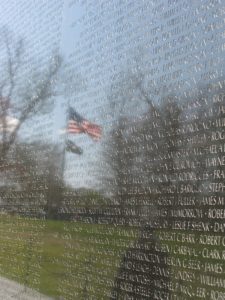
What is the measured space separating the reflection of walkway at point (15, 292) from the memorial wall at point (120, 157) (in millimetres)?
20

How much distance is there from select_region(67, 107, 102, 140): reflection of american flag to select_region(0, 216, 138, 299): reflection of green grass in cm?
75

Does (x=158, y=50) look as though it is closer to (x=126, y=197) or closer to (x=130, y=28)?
(x=130, y=28)

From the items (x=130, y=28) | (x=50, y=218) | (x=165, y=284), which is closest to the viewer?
(x=165, y=284)

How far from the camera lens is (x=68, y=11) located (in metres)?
5.46

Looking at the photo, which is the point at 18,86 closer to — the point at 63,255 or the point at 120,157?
the point at 63,255

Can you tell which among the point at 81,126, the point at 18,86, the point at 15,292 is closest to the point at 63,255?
the point at 81,126

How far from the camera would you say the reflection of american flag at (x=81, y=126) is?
4544 mm

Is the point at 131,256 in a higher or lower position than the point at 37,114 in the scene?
lower

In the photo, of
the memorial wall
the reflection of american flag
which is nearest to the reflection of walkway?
the memorial wall

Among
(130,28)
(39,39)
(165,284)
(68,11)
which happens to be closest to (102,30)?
(130,28)

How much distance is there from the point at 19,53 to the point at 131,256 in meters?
3.71

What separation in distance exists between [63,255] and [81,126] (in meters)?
1.12

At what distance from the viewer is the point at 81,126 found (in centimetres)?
482

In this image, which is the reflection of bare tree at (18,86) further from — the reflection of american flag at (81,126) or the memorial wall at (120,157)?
the reflection of american flag at (81,126)
